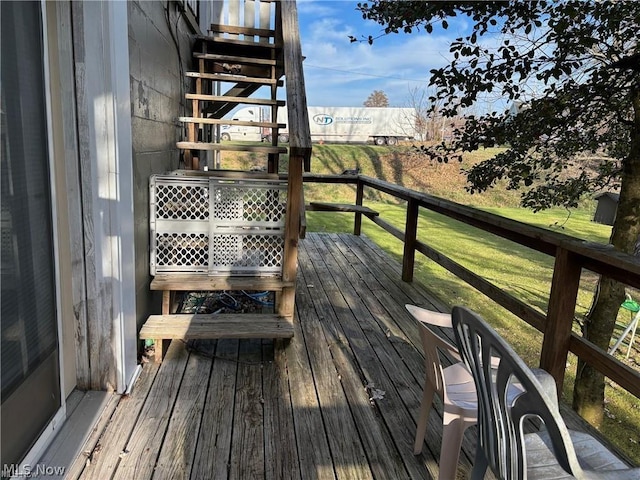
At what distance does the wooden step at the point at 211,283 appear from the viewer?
8.29ft

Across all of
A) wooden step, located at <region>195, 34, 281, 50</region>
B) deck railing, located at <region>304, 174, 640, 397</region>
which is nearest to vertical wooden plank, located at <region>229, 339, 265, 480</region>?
deck railing, located at <region>304, 174, 640, 397</region>

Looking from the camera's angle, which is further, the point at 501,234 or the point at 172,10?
the point at 172,10

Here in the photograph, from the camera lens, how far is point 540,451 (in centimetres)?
112

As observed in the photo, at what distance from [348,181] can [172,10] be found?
11.7 ft

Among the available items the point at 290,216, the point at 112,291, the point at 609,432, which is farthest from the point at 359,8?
the point at 609,432

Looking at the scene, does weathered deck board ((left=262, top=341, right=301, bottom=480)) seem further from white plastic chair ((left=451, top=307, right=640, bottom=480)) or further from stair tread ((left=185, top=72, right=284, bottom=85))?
stair tread ((left=185, top=72, right=284, bottom=85))

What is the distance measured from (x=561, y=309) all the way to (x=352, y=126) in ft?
77.4

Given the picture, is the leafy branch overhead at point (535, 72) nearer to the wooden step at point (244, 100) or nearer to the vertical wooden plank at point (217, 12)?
the wooden step at point (244, 100)

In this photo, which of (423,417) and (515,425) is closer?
(515,425)

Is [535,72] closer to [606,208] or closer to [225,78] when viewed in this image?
[606,208]

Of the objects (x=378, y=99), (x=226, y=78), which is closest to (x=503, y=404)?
(x=226, y=78)

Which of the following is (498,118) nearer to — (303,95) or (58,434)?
(303,95)

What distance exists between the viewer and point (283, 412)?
2.00 metres

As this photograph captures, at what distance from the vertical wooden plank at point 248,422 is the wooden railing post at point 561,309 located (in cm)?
134
